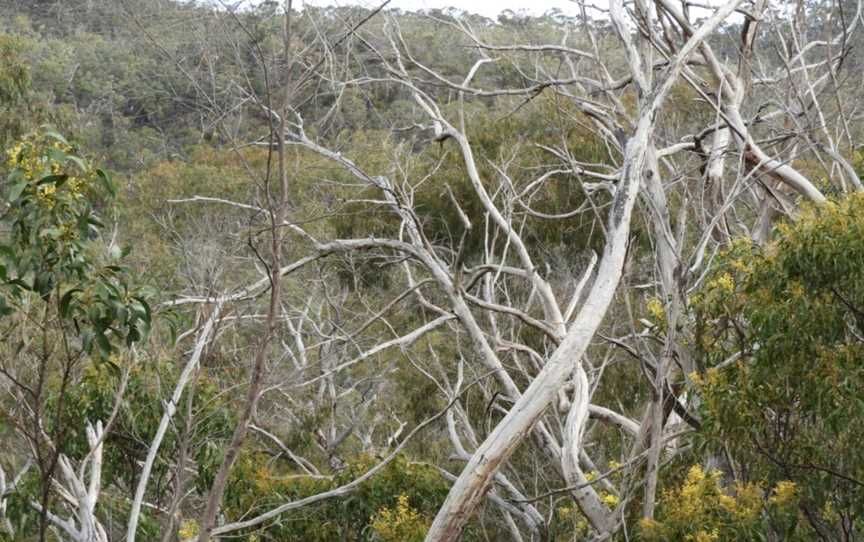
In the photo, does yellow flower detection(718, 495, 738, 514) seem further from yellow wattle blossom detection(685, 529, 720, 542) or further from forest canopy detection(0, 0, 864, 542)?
yellow wattle blossom detection(685, 529, 720, 542)

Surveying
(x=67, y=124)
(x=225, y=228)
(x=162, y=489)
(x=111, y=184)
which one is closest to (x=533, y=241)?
(x=225, y=228)

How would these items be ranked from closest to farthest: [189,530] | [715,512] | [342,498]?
1. [715,512]
2. [189,530]
3. [342,498]

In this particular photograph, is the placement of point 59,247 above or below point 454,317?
above

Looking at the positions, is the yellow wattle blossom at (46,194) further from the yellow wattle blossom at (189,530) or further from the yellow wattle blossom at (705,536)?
the yellow wattle blossom at (189,530)

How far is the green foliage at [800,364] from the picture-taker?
16.3 feet

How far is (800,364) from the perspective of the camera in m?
5.11

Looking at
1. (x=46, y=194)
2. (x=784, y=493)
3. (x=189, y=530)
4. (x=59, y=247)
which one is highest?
(x=46, y=194)

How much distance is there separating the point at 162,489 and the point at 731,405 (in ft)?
16.2

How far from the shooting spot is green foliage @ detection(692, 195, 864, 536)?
4.98 metres

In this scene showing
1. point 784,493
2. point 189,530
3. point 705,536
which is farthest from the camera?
point 189,530

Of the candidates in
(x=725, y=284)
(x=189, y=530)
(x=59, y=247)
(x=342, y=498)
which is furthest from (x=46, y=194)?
(x=342, y=498)

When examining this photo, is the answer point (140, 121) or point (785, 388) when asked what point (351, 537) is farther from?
point (140, 121)

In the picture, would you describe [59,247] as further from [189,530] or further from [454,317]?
[454,317]

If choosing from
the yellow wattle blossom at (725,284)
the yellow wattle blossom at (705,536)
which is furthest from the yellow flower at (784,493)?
the yellow wattle blossom at (725,284)
